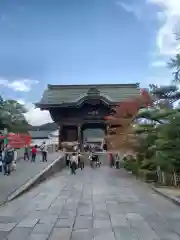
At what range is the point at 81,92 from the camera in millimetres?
43781

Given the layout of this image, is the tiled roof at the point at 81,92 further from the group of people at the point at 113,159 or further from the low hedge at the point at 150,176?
the low hedge at the point at 150,176

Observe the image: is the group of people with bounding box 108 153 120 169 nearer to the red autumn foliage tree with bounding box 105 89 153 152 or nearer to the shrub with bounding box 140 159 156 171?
the red autumn foliage tree with bounding box 105 89 153 152

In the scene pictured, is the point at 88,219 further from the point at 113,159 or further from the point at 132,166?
the point at 113,159

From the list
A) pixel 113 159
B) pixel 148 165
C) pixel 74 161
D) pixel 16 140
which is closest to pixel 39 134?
pixel 16 140

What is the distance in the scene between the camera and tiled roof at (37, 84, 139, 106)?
129 feet

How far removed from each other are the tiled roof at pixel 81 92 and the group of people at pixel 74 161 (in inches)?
386

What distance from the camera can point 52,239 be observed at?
18.6 ft

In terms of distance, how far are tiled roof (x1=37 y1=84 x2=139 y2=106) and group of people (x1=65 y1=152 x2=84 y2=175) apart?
980 cm

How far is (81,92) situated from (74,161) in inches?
847

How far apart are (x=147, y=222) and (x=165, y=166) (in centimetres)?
927

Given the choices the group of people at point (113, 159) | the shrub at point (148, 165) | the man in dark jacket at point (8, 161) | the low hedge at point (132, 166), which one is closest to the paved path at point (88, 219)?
the man in dark jacket at point (8, 161)

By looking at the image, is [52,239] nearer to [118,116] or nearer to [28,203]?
[28,203]

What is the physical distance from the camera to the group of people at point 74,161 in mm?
23297

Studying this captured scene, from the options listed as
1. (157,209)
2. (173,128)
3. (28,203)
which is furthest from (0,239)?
(173,128)
